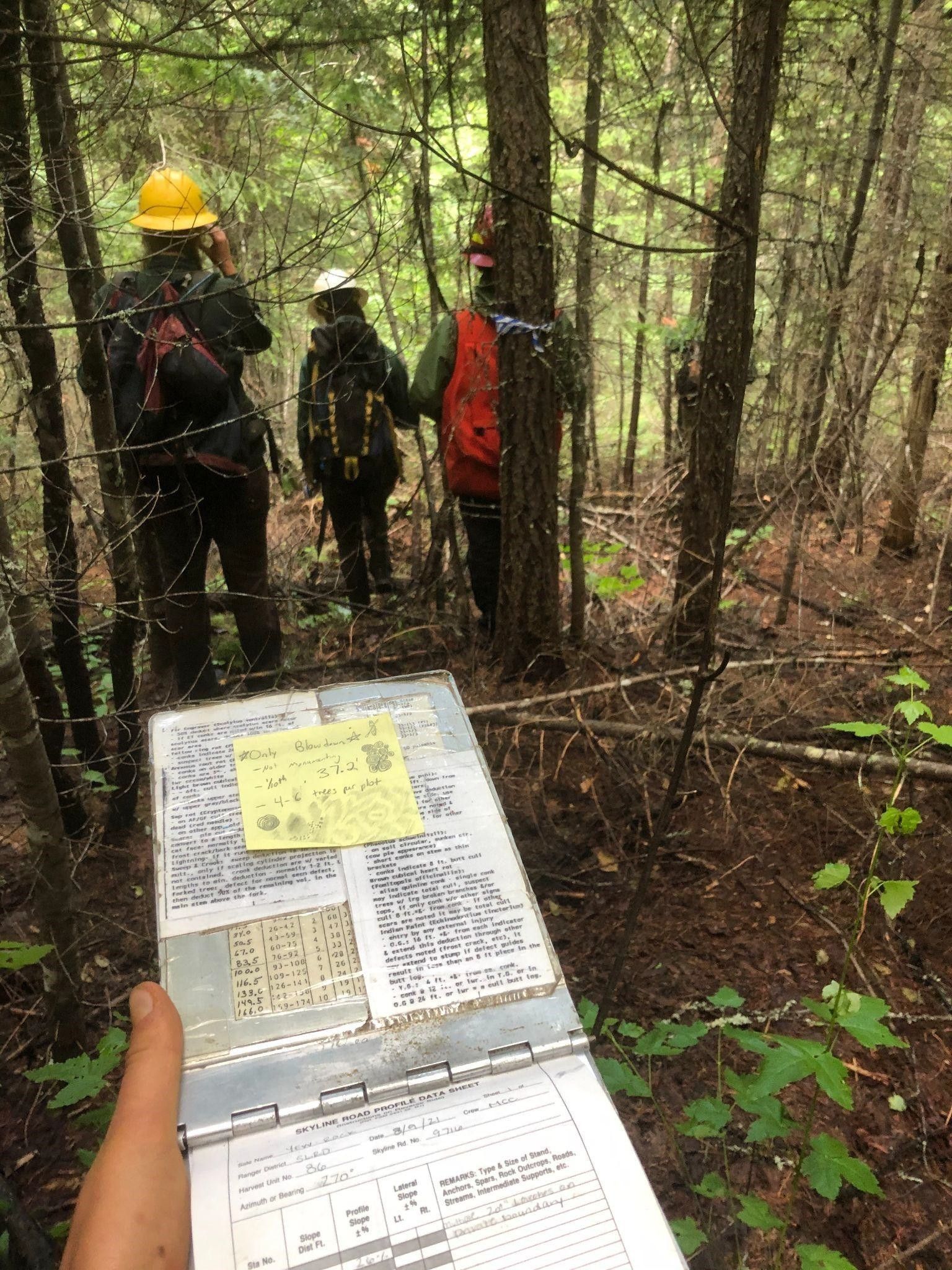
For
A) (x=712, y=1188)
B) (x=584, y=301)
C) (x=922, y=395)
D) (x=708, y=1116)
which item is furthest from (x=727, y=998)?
(x=922, y=395)

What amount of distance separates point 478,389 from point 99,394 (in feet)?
5.82

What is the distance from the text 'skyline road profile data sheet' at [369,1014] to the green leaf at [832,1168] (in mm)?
722

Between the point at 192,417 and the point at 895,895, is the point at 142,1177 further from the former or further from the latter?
the point at 192,417

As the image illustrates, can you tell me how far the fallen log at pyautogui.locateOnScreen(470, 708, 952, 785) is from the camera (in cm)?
269

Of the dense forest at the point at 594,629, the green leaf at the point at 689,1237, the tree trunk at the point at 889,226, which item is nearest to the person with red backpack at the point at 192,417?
the dense forest at the point at 594,629

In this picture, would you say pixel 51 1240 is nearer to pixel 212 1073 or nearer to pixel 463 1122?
pixel 212 1073

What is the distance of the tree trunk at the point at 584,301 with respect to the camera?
384 centimetres

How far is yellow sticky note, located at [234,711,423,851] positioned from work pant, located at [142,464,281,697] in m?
2.15

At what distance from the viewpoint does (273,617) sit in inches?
158

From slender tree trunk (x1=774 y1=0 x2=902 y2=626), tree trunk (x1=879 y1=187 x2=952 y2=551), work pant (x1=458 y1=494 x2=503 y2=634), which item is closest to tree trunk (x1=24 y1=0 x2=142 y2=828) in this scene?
work pant (x1=458 y1=494 x2=503 y2=634)

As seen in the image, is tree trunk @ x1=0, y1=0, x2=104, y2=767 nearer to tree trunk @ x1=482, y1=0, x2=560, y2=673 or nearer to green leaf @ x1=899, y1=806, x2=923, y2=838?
tree trunk @ x1=482, y1=0, x2=560, y2=673

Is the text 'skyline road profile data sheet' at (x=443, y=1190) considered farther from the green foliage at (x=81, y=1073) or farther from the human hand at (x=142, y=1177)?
the green foliage at (x=81, y=1073)

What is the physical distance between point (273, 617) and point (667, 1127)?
3.00m

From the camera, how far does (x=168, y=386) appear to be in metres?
3.13
